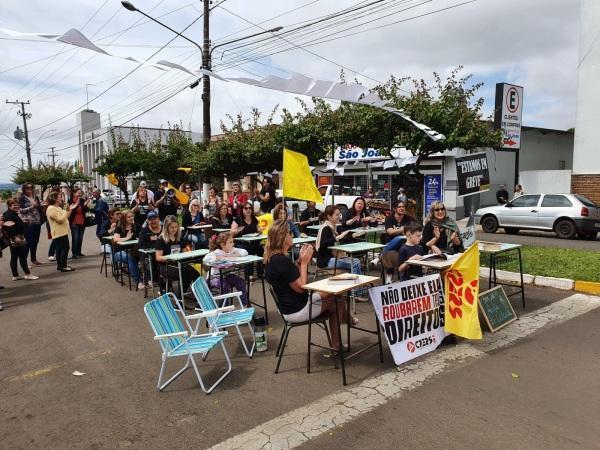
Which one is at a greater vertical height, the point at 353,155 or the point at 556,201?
the point at 353,155

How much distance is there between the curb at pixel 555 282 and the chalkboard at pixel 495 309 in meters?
2.27

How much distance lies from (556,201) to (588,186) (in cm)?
346

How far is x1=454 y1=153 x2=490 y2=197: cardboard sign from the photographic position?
721cm

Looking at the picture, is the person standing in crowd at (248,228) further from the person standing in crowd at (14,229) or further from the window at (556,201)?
the window at (556,201)

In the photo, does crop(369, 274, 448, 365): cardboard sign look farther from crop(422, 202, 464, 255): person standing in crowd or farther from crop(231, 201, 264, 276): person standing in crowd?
crop(231, 201, 264, 276): person standing in crowd

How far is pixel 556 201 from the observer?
1502 cm

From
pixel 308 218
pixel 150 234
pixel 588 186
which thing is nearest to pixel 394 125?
pixel 308 218

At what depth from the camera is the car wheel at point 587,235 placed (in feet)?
47.1

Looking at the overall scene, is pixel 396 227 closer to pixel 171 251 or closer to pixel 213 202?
pixel 171 251

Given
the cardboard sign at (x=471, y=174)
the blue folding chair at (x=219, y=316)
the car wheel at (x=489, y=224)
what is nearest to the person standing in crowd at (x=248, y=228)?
the blue folding chair at (x=219, y=316)

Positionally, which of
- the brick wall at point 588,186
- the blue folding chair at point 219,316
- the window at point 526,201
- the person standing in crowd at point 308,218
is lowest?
the blue folding chair at point 219,316

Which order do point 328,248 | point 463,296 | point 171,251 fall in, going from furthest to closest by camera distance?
point 171,251, point 328,248, point 463,296

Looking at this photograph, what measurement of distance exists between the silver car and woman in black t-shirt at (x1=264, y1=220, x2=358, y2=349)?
502 inches

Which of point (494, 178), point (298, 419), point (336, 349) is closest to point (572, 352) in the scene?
point (336, 349)
